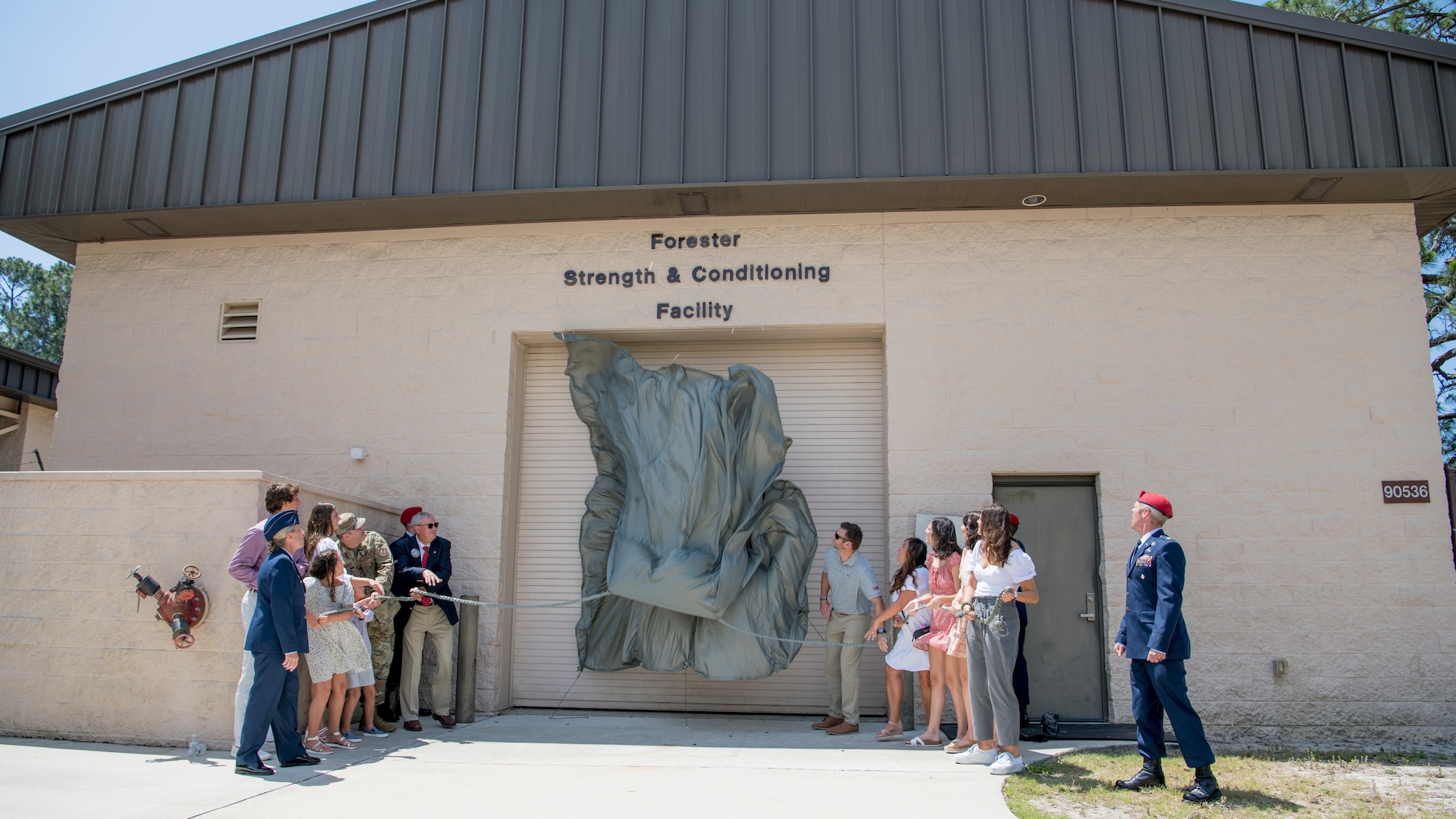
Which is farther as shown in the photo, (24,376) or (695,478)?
(24,376)

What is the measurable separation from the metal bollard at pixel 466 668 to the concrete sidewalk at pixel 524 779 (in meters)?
0.48

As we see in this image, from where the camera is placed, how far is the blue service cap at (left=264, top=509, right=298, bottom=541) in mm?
6188

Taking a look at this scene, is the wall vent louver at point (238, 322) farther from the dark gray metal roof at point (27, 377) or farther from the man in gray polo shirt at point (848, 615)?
the man in gray polo shirt at point (848, 615)

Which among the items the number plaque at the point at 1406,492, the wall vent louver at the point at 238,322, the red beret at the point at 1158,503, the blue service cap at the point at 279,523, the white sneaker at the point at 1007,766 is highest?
the wall vent louver at the point at 238,322

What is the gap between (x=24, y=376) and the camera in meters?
14.5

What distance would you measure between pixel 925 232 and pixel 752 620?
4081mm

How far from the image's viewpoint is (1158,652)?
569cm

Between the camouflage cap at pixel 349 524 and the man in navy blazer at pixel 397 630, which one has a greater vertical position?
the camouflage cap at pixel 349 524

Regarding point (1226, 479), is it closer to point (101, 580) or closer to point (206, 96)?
point (101, 580)

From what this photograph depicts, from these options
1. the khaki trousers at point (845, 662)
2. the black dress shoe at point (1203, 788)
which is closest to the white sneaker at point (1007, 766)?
the black dress shoe at point (1203, 788)

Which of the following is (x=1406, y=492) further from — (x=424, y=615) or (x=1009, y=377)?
(x=424, y=615)

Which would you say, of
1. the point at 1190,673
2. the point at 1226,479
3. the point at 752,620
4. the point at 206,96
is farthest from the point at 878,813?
the point at 206,96

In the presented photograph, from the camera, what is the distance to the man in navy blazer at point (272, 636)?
605 cm

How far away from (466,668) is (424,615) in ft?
2.29
